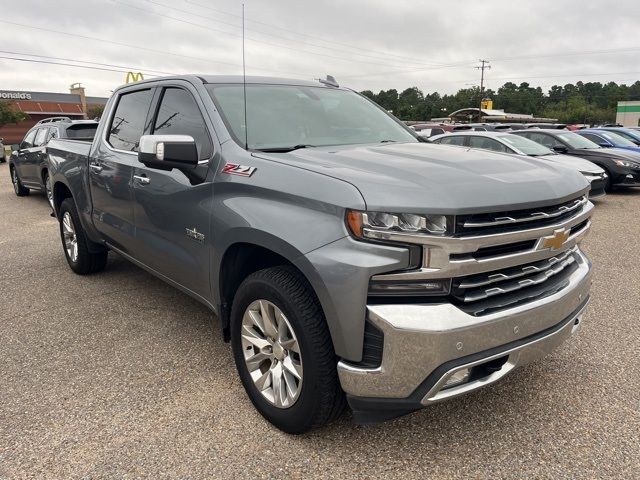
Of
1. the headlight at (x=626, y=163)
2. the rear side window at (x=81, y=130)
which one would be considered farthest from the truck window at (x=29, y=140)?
the headlight at (x=626, y=163)

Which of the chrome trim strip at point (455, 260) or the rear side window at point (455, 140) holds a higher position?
the rear side window at point (455, 140)

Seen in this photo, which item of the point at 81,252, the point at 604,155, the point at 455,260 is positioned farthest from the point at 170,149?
the point at 604,155

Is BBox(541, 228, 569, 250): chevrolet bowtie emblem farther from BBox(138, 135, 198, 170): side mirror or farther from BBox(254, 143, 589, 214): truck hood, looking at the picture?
BBox(138, 135, 198, 170): side mirror

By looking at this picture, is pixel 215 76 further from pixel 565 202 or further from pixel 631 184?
pixel 631 184

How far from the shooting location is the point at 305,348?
2.32 m

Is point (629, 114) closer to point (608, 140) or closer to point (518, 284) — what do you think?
point (608, 140)

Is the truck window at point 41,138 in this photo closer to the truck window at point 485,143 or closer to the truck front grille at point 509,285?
the truck window at point 485,143

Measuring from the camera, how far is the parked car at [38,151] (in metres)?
9.73

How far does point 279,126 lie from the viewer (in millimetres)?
3234

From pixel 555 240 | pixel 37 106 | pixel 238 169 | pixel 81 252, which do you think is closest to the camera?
pixel 555 240

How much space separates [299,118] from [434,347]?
1907mm

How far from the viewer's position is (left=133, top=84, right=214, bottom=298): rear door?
3.04 m

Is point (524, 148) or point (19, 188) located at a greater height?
point (524, 148)

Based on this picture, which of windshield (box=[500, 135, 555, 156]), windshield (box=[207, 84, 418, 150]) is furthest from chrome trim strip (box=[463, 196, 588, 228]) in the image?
windshield (box=[500, 135, 555, 156])
